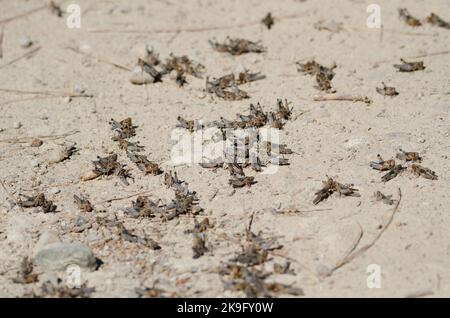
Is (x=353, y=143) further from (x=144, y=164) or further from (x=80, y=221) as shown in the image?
(x=80, y=221)

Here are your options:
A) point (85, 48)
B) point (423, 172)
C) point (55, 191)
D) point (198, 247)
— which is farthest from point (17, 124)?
point (423, 172)

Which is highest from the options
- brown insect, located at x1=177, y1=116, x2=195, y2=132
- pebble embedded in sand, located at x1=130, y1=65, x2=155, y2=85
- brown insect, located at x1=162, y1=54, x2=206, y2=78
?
brown insect, located at x1=162, y1=54, x2=206, y2=78

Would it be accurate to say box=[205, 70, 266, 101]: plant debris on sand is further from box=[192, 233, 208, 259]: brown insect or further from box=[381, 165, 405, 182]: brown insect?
box=[192, 233, 208, 259]: brown insect

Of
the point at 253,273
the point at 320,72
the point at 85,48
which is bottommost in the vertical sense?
the point at 253,273

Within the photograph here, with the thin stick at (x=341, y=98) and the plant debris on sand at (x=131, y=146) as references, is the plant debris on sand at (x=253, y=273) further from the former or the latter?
the thin stick at (x=341, y=98)

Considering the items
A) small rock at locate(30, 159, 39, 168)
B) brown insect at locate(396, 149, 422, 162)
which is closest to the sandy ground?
small rock at locate(30, 159, 39, 168)

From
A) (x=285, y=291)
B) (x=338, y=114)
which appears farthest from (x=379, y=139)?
(x=285, y=291)
